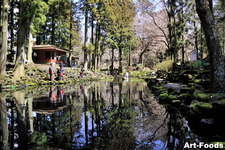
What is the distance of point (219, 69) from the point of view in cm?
527

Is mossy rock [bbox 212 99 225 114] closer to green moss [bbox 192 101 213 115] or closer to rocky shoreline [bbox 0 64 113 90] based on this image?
green moss [bbox 192 101 213 115]

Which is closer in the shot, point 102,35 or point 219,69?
point 219,69

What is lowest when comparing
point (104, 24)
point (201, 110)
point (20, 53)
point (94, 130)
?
point (94, 130)

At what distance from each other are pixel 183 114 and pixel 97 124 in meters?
2.72

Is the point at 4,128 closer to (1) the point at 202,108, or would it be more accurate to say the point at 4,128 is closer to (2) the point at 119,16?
(1) the point at 202,108

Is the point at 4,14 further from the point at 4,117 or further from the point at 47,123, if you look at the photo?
the point at 47,123

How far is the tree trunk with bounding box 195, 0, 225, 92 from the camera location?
17.2 ft

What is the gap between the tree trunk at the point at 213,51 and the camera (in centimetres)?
523

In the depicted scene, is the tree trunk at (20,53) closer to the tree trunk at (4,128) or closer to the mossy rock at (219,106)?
the tree trunk at (4,128)

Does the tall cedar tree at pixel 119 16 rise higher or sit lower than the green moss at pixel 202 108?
higher

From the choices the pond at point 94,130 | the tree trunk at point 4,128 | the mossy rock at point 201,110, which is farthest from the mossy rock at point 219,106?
the tree trunk at point 4,128

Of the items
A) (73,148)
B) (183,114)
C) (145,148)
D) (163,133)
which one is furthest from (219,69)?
(73,148)

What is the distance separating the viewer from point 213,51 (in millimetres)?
5402

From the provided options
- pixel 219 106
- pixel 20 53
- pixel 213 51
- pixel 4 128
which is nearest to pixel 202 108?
pixel 219 106
